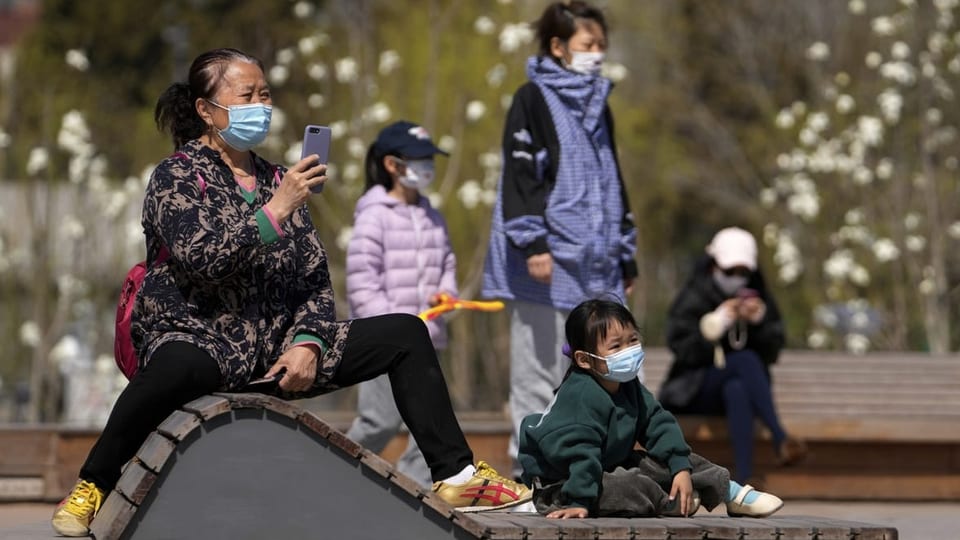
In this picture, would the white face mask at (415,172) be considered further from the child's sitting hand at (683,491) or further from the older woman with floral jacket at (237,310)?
the child's sitting hand at (683,491)

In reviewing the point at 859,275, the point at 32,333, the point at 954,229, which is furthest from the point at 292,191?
the point at 954,229

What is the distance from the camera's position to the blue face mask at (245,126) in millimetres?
5938

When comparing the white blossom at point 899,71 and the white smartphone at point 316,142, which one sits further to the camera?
the white blossom at point 899,71

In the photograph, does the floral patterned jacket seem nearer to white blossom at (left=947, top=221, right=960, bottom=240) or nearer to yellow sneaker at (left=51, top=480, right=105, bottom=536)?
yellow sneaker at (left=51, top=480, right=105, bottom=536)

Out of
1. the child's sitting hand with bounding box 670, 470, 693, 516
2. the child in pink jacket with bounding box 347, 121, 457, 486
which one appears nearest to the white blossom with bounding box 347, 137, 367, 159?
the child in pink jacket with bounding box 347, 121, 457, 486

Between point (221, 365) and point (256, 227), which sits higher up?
point (256, 227)

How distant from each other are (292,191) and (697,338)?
4.20 meters

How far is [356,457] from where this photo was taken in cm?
541

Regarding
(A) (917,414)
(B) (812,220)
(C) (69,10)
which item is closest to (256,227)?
(A) (917,414)

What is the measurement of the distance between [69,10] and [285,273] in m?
24.7

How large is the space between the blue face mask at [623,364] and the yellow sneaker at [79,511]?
1.58m

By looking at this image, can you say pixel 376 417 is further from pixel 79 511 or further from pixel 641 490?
pixel 79 511

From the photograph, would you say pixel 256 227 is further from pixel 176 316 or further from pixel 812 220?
pixel 812 220

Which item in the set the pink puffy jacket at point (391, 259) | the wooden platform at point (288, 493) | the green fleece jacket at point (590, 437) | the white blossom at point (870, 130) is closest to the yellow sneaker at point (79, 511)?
the wooden platform at point (288, 493)
